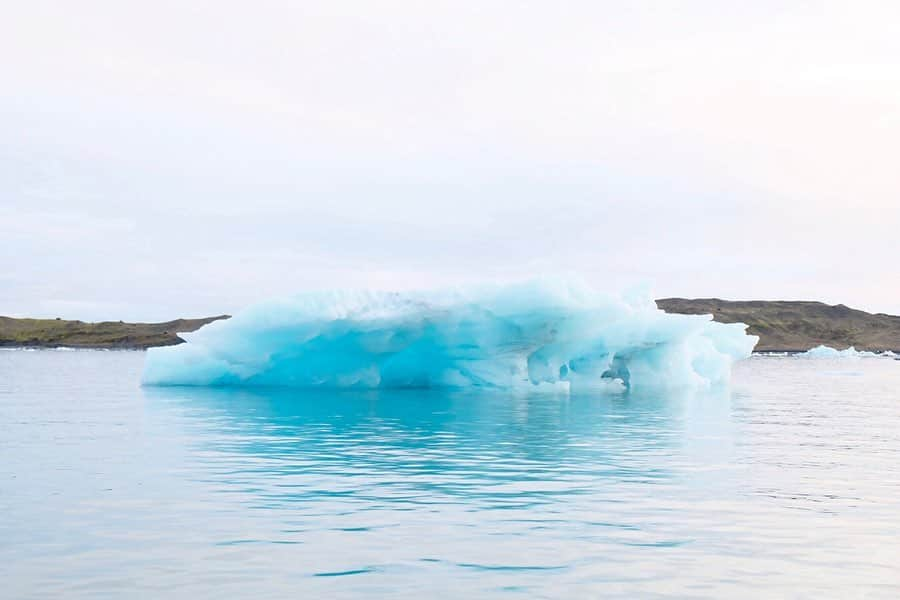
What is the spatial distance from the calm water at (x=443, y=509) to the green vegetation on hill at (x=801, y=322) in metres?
142

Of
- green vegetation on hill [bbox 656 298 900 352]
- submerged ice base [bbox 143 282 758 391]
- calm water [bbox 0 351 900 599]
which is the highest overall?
green vegetation on hill [bbox 656 298 900 352]

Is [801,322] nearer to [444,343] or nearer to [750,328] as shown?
[750,328]

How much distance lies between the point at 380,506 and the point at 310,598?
4003mm

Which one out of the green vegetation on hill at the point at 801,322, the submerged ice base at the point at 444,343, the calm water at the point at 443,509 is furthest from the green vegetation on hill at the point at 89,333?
the calm water at the point at 443,509

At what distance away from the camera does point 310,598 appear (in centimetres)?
762

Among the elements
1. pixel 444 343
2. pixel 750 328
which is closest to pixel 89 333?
pixel 750 328

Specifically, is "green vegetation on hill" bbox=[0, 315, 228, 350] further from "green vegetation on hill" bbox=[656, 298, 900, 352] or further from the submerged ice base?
the submerged ice base

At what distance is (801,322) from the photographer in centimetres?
17400

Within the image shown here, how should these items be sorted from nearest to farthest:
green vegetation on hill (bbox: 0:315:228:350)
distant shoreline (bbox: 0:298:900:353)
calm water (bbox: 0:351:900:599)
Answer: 1. calm water (bbox: 0:351:900:599)
2. green vegetation on hill (bbox: 0:315:228:350)
3. distant shoreline (bbox: 0:298:900:353)

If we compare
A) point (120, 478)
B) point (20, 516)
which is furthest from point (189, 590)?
point (120, 478)

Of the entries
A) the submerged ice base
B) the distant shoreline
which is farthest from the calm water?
the distant shoreline

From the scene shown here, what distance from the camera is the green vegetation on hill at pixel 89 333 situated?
142375 mm

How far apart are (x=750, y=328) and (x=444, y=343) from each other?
5630 inches

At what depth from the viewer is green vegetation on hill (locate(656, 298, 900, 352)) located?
522 ft
